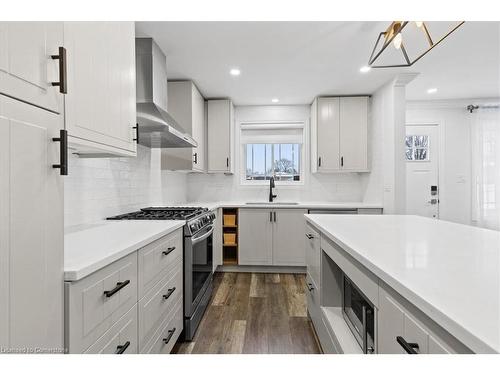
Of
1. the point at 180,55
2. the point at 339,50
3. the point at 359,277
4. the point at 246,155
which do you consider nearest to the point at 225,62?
the point at 180,55

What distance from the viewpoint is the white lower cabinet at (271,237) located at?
12.1ft

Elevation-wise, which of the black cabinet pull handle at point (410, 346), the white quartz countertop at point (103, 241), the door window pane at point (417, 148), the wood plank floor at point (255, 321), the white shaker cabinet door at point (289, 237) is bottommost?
the wood plank floor at point (255, 321)

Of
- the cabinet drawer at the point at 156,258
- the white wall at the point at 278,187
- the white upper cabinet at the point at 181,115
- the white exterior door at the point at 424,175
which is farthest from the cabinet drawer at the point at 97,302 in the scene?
the white exterior door at the point at 424,175

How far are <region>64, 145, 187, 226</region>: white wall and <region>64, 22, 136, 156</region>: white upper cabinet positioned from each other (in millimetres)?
402

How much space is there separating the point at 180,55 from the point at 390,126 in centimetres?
255

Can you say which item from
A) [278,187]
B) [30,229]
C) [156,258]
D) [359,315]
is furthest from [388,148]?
[30,229]

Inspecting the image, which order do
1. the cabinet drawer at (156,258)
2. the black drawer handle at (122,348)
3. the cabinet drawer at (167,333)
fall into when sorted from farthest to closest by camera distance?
the cabinet drawer at (167,333)
the cabinet drawer at (156,258)
the black drawer handle at (122,348)

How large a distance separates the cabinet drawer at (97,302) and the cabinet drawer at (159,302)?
0.57 feet

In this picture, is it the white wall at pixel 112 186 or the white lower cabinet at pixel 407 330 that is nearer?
the white lower cabinet at pixel 407 330

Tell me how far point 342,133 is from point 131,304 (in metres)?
3.51

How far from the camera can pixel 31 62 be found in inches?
31.1

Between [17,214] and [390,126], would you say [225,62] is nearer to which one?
[390,126]

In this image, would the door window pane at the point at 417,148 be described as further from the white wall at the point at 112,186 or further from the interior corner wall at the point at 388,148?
the white wall at the point at 112,186

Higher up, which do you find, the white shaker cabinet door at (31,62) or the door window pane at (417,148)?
the door window pane at (417,148)
